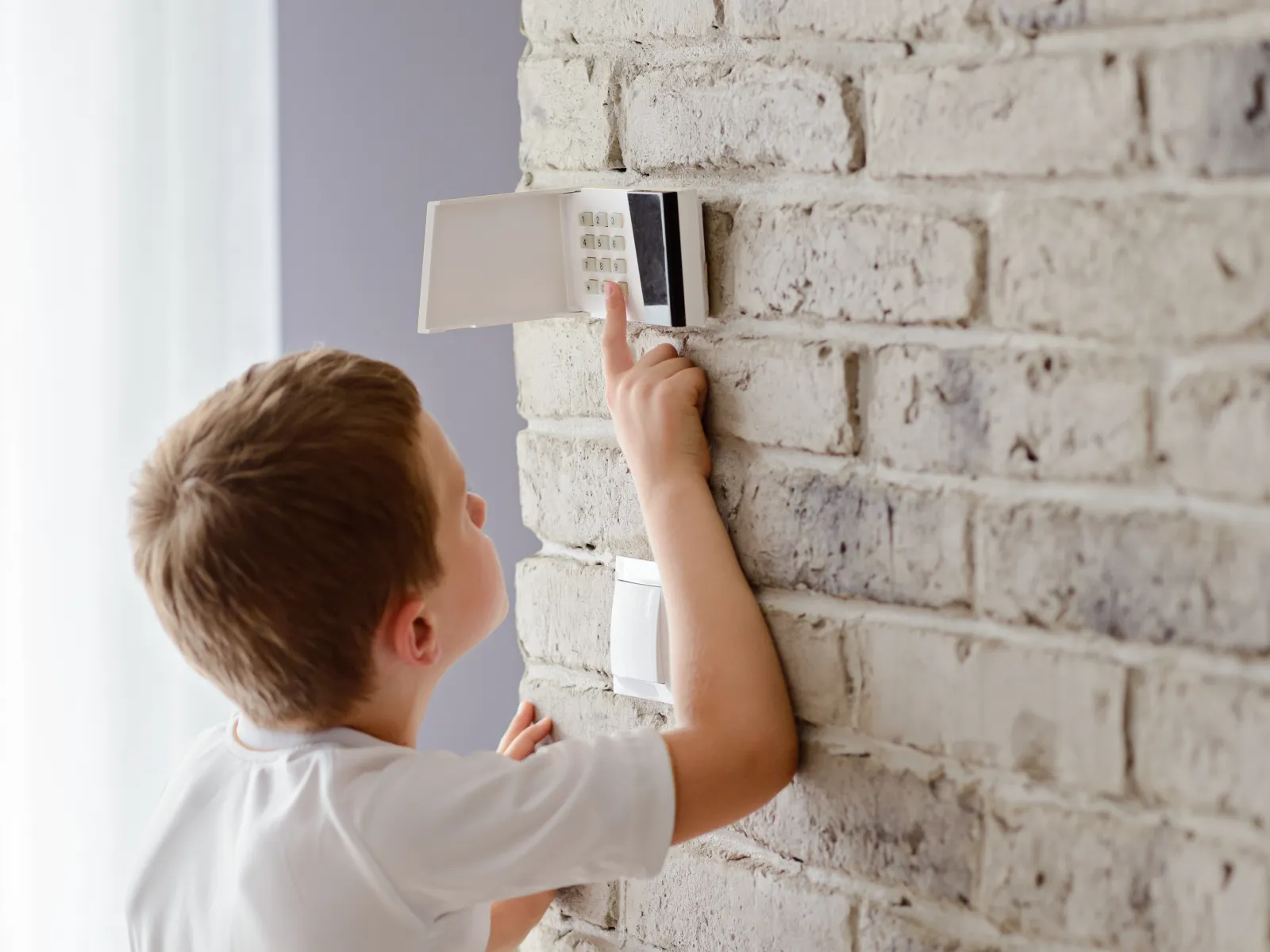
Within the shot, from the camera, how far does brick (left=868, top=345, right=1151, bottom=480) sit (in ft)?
2.41

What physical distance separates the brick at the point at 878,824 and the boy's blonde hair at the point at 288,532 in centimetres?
33

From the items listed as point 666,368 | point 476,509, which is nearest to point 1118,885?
point 666,368

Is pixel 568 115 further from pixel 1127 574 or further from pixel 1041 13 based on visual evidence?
pixel 1127 574

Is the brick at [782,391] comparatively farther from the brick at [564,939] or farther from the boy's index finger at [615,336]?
the brick at [564,939]

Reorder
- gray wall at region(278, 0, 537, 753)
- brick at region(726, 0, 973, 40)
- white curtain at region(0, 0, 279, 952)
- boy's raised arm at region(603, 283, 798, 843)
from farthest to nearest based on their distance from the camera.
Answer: white curtain at region(0, 0, 279, 952), gray wall at region(278, 0, 537, 753), boy's raised arm at region(603, 283, 798, 843), brick at region(726, 0, 973, 40)

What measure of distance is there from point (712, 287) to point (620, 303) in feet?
0.25

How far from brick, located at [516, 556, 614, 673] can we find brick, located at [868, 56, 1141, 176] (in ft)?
1.42

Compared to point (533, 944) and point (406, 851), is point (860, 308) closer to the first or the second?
point (406, 851)

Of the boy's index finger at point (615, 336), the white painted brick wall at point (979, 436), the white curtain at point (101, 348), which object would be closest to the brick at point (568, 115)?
the white painted brick wall at point (979, 436)

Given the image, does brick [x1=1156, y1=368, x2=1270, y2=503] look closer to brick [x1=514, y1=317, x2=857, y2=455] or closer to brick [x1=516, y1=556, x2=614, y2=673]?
brick [x1=514, y1=317, x2=857, y2=455]

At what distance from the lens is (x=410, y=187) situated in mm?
Answer: 1753

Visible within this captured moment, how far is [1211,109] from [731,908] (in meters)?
0.67

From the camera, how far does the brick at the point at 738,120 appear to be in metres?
0.85

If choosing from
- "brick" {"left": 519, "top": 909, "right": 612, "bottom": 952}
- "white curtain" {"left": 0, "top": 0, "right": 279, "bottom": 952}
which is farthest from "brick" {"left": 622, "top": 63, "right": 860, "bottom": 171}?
"white curtain" {"left": 0, "top": 0, "right": 279, "bottom": 952}
